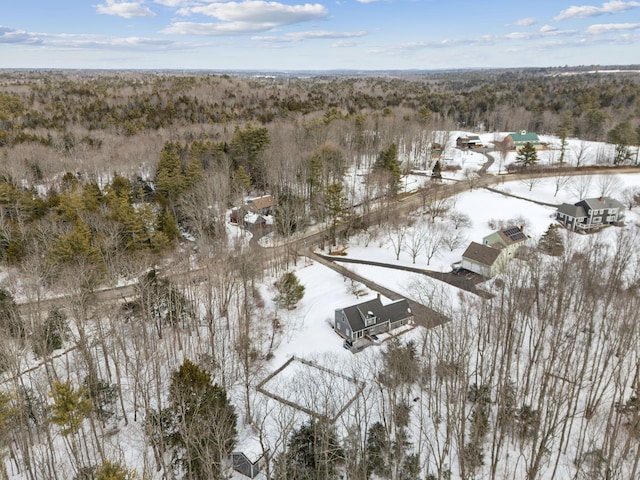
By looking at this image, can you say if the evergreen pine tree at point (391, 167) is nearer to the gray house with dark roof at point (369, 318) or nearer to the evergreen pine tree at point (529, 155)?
the evergreen pine tree at point (529, 155)

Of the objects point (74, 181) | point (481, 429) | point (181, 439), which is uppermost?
point (74, 181)

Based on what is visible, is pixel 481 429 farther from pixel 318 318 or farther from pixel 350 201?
pixel 350 201

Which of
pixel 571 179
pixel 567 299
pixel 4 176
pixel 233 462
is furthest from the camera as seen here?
pixel 571 179

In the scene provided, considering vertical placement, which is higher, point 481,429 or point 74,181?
point 74,181

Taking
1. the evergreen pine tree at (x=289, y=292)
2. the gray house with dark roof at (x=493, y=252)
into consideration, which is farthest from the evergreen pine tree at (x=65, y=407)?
the gray house with dark roof at (x=493, y=252)

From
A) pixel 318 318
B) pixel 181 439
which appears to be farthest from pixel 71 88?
pixel 181 439

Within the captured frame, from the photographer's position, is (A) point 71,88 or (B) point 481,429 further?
(A) point 71,88

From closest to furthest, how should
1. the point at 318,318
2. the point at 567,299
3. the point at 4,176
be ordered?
the point at 567,299 < the point at 318,318 < the point at 4,176

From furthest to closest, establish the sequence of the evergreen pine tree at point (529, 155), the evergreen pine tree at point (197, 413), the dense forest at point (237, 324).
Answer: the evergreen pine tree at point (529, 155)
the dense forest at point (237, 324)
the evergreen pine tree at point (197, 413)
